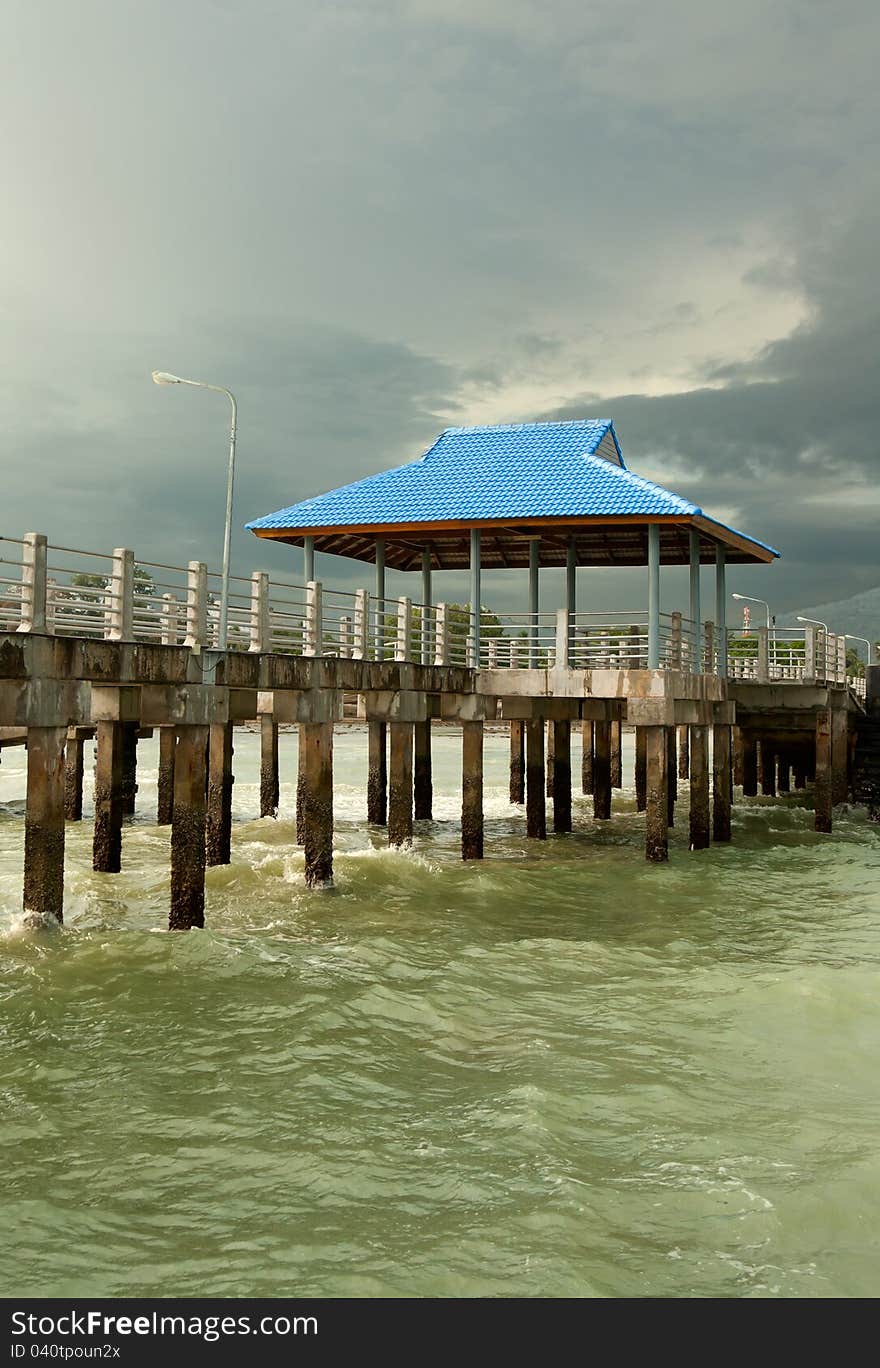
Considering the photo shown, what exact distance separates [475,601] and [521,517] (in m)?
2.21

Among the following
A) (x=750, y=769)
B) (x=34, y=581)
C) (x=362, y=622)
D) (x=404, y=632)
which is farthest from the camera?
(x=750, y=769)

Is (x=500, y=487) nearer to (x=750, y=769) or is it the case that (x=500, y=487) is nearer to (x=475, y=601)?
(x=475, y=601)

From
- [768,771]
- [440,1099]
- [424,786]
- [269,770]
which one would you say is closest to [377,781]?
[424,786]

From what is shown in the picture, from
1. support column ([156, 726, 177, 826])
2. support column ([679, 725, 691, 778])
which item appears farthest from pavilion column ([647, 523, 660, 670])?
support column ([679, 725, 691, 778])

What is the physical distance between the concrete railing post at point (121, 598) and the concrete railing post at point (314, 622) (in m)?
4.36

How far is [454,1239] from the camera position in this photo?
279 inches

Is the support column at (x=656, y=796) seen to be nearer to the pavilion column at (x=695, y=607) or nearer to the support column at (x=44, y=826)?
the pavilion column at (x=695, y=607)

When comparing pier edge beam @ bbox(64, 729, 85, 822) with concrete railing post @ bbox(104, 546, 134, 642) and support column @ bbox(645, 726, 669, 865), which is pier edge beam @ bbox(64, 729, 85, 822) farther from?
support column @ bbox(645, 726, 669, 865)

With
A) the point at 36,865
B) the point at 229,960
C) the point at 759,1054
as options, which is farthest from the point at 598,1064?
the point at 36,865

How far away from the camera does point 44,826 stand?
43.5 feet

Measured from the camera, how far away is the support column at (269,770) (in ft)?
90.1
